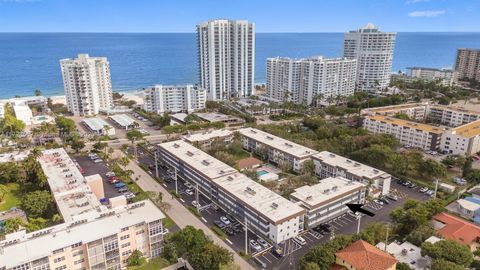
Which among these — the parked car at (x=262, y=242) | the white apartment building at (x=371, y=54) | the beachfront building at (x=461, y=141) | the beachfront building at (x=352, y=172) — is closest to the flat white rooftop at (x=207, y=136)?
the beachfront building at (x=352, y=172)

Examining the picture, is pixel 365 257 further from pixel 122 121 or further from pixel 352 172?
pixel 122 121

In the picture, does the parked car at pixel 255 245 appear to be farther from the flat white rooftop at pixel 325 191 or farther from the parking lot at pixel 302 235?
the flat white rooftop at pixel 325 191

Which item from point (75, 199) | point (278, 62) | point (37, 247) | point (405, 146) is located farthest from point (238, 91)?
point (37, 247)

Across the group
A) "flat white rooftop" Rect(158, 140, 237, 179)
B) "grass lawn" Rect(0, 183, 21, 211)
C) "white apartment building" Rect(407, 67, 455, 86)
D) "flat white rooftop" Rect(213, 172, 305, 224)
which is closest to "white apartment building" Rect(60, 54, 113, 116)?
"grass lawn" Rect(0, 183, 21, 211)

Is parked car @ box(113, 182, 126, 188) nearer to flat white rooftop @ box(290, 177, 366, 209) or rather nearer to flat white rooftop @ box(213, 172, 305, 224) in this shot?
flat white rooftop @ box(213, 172, 305, 224)

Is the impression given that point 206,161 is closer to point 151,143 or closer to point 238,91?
point 151,143
